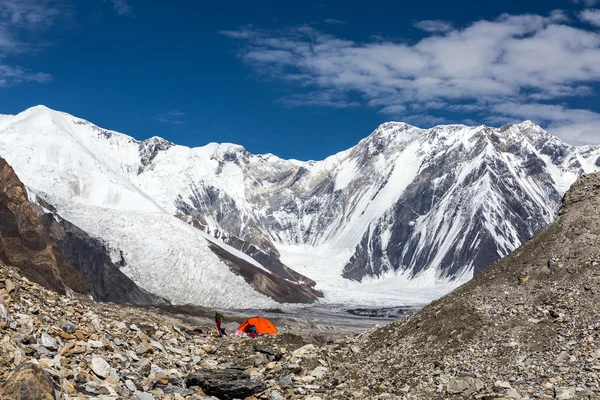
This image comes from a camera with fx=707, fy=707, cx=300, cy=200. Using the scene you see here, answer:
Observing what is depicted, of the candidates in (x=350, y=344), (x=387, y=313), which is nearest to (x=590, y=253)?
(x=350, y=344)

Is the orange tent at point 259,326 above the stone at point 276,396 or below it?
above

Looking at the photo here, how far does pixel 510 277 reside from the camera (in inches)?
1075

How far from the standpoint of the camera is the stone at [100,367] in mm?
20984

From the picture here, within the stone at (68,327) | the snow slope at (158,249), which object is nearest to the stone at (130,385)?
the stone at (68,327)

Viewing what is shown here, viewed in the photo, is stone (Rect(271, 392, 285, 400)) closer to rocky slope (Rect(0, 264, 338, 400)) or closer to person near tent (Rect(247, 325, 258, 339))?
rocky slope (Rect(0, 264, 338, 400))

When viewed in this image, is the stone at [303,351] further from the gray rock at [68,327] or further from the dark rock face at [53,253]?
the dark rock face at [53,253]

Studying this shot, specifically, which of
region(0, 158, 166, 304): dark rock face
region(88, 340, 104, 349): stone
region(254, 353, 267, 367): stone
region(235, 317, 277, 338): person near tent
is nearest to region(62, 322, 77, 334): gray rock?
region(88, 340, 104, 349): stone

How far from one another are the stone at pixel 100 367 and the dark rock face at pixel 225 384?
3620 mm

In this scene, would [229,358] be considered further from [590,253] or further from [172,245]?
[172,245]

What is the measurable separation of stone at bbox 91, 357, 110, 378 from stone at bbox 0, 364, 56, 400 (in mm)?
3227

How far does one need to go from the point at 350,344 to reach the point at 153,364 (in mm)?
8594

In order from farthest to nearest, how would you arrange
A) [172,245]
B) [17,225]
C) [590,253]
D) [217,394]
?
[172,245] < [17,225] < [590,253] < [217,394]

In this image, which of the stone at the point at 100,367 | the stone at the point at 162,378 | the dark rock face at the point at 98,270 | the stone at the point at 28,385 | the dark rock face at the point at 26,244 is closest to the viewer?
the stone at the point at 28,385

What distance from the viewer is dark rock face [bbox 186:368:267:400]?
23750 millimetres
